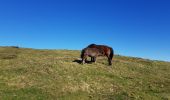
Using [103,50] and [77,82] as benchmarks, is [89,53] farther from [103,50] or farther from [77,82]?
[77,82]

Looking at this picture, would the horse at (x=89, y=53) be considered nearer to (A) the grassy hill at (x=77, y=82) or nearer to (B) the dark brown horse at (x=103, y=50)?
(B) the dark brown horse at (x=103, y=50)

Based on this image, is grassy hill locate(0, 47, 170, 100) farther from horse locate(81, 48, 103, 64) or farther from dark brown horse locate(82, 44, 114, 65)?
dark brown horse locate(82, 44, 114, 65)

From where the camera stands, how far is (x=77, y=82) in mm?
33250

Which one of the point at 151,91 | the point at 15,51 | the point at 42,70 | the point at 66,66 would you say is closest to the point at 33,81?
the point at 42,70

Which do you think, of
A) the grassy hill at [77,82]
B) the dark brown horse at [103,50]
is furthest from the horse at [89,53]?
the grassy hill at [77,82]

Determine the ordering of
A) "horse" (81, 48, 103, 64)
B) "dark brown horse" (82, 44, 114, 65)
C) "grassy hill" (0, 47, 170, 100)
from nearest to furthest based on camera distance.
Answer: "grassy hill" (0, 47, 170, 100), "horse" (81, 48, 103, 64), "dark brown horse" (82, 44, 114, 65)

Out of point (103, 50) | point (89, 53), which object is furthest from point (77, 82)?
point (103, 50)

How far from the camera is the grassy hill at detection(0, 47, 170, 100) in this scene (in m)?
29.8

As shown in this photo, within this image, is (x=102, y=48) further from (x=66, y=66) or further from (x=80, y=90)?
(x=80, y=90)

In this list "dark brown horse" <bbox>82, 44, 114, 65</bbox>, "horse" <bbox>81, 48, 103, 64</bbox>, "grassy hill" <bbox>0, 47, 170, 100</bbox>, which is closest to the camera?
"grassy hill" <bbox>0, 47, 170, 100</bbox>

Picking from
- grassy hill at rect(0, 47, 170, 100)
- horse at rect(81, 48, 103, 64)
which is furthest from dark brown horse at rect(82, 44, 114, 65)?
grassy hill at rect(0, 47, 170, 100)

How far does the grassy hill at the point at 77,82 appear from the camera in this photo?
2981 centimetres

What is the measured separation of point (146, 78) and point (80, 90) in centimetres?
1160

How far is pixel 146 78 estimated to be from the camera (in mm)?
39000
